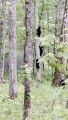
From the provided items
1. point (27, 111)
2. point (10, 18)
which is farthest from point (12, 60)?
point (27, 111)

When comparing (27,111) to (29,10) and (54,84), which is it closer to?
(29,10)

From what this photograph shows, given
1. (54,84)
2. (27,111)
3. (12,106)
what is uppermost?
(27,111)

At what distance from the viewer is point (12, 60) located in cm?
1289

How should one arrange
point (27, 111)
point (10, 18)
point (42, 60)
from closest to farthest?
point (42, 60), point (27, 111), point (10, 18)

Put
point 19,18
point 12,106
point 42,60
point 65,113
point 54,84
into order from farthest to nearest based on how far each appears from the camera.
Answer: point 19,18 → point 54,84 → point 12,106 → point 65,113 → point 42,60

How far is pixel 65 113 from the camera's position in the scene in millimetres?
2326

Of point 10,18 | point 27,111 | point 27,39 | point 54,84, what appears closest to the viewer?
point 27,39

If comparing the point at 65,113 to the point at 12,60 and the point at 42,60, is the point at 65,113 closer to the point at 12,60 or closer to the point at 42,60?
the point at 42,60

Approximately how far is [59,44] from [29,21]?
5.92m

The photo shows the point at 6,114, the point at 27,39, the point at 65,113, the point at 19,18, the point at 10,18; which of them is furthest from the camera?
the point at 19,18

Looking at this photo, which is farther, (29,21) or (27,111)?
(27,111)

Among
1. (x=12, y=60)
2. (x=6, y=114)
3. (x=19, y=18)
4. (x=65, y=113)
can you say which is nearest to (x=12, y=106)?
(x=6, y=114)

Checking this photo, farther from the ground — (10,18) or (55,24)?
(10,18)

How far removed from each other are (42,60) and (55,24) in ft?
91.3
